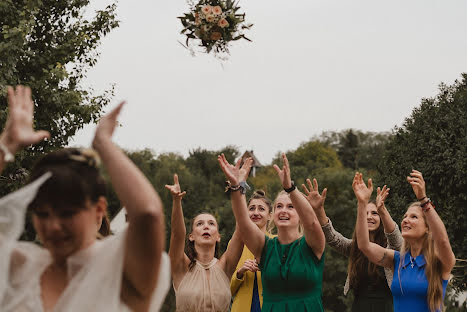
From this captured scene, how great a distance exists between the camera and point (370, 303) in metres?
7.40

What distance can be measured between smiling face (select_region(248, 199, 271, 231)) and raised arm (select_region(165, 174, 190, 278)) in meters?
1.00

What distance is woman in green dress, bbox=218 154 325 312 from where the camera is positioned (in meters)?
5.50

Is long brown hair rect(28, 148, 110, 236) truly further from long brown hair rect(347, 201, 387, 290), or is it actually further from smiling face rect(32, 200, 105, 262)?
long brown hair rect(347, 201, 387, 290)

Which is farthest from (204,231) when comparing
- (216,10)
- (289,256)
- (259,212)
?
(216,10)

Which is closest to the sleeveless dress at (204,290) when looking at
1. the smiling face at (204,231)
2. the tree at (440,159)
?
the smiling face at (204,231)

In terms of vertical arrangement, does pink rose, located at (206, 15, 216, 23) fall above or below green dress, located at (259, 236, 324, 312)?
above

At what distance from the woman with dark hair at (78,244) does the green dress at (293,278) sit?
142 inches

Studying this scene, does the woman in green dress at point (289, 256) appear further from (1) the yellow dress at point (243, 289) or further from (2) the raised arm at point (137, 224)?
(2) the raised arm at point (137, 224)

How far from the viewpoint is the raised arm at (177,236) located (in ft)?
20.3

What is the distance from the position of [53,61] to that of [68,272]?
11128 millimetres

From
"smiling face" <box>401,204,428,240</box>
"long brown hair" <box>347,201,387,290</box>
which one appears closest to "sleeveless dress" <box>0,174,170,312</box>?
Result: "smiling face" <box>401,204,428,240</box>

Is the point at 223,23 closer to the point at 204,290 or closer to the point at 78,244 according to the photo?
the point at 204,290

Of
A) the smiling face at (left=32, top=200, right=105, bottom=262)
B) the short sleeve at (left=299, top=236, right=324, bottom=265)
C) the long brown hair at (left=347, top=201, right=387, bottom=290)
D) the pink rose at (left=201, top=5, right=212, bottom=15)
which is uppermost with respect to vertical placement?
the pink rose at (left=201, top=5, right=212, bottom=15)

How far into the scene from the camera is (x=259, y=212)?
7207 mm
